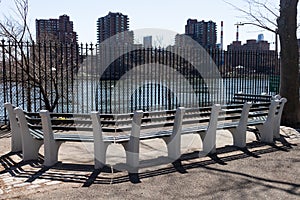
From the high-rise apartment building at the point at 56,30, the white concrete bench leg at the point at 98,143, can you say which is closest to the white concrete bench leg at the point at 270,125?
the white concrete bench leg at the point at 98,143

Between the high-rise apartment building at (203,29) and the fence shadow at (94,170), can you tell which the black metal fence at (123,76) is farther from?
the high-rise apartment building at (203,29)

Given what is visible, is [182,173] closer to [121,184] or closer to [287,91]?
[121,184]

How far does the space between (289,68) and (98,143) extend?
6718 mm

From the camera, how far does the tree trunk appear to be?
30.6 feet

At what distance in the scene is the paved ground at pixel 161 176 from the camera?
4.29 meters

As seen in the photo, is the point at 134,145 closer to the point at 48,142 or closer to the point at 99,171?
the point at 99,171

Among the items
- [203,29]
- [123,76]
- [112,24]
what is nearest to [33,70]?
[123,76]

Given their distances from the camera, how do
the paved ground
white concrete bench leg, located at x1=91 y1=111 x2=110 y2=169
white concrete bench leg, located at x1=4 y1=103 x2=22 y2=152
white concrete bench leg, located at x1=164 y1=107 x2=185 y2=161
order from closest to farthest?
the paved ground < white concrete bench leg, located at x1=91 y1=111 x2=110 y2=169 < white concrete bench leg, located at x1=164 y1=107 x2=185 y2=161 < white concrete bench leg, located at x1=4 y1=103 x2=22 y2=152

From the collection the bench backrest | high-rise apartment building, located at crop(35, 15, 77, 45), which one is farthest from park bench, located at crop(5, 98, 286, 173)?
high-rise apartment building, located at crop(35, 15, 77, 45)

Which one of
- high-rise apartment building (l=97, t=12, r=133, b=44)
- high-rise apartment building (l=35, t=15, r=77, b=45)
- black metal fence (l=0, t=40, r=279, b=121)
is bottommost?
black metal fence (l=0, t=40, r=279, b=121)

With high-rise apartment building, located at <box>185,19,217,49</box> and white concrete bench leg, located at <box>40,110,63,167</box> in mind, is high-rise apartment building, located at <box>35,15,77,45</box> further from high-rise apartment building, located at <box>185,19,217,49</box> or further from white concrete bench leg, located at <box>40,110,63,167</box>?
high-rise apartment building, located at <box>185,19,217,49</box>

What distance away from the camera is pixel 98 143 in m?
5.19

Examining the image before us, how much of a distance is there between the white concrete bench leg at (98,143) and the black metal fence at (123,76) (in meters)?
4.48

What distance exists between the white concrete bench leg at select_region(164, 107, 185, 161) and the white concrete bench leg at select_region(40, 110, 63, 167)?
6.52ft
